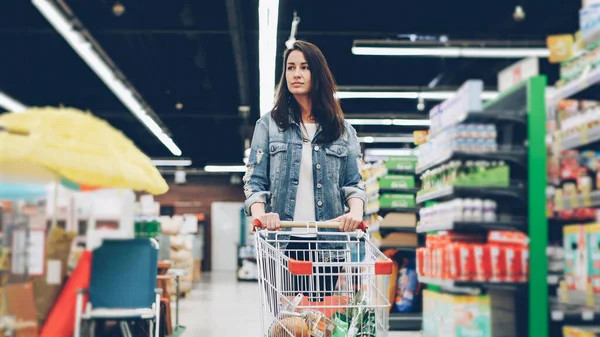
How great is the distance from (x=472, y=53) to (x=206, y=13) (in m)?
4.45

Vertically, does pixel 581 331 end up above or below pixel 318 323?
below

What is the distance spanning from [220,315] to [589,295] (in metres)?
5.63

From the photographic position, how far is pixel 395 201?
738 cm

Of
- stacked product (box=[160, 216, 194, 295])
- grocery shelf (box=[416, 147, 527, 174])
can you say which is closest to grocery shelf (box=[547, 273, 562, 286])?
grocery shelf (box=[416, 147, 527, 174])

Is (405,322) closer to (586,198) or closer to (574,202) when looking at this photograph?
(574,202)

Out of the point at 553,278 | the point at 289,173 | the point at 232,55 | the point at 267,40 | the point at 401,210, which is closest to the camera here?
the point at 289,173

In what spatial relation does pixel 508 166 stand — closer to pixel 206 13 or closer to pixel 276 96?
pixel 276 96

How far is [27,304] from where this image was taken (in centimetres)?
162

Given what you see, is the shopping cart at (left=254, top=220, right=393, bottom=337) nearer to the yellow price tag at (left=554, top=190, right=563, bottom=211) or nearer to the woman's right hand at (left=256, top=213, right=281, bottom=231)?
the woman's right hand at (left=256, top=213, right=281, bottom=231)

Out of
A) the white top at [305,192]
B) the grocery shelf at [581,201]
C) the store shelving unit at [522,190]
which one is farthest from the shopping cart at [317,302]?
the store shelving unit at [522,190]

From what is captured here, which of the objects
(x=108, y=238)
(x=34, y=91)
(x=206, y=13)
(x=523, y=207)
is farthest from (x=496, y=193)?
(x=34, y=91)

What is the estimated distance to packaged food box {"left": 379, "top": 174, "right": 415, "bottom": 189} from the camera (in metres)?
7.39

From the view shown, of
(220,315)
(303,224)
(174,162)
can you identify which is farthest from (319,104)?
(174,162)

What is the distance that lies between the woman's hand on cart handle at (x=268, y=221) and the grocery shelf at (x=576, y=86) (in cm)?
168
